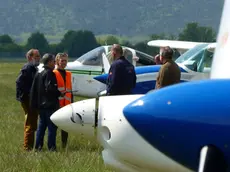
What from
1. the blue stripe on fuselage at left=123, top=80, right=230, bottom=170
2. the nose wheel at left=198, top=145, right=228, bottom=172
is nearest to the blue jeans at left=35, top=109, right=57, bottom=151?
the blue stripe on fuselage at left=123, top=80, right=230, bottom=170

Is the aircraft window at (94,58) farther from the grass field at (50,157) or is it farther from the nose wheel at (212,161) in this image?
the nose wheel at (212,161)

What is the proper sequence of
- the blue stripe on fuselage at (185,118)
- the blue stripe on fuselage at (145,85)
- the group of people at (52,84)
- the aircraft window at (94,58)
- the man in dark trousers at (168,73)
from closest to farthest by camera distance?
the blue stripe on fuselage at (185,118) → the man in dark trousers at (168,73) → the group of people at (52,84) → the blue stripe on fuselage at (145,85) → the aircraft window at (94,58)

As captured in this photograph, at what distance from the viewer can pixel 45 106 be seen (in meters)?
8.75

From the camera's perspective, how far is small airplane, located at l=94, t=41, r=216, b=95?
1206 cm

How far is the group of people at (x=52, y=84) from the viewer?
28.0 ft

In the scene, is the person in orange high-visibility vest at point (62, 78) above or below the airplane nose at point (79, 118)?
below

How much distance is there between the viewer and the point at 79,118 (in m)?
5.79

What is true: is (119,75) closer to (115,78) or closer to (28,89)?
(115,78)

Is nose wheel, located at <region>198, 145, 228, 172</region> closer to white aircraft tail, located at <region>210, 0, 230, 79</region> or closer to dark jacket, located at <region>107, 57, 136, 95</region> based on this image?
white aircraft tail, located at <region>210, 0, 230, 79</region>

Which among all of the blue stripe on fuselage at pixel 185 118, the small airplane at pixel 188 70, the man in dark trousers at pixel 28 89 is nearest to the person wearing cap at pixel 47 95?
the man in dark trousers at pixel 28 89

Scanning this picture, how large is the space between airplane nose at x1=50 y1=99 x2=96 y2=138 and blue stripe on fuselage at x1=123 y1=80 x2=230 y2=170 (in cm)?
162

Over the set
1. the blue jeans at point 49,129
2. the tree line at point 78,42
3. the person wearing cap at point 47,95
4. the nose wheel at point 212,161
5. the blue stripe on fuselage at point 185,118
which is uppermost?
the blue stripe on fuselage at point 185,118

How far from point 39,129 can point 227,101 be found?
541 cm

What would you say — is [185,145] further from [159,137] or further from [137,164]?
[137,164]
